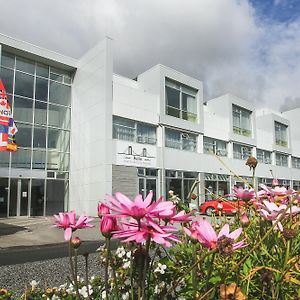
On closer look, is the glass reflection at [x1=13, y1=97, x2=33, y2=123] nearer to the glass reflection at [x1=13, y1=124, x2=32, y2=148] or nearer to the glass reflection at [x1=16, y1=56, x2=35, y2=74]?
the glass reflection at [x1=13, y1=124, x2=32, y2=148]

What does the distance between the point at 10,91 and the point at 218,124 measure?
15.8 metres

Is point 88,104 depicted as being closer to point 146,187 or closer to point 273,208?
point 146,187

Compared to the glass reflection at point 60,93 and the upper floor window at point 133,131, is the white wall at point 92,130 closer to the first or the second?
the glass reflection at point 60,93

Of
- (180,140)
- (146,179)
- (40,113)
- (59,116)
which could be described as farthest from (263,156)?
(40,113)

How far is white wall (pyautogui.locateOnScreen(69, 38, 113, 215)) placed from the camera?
19562 mm

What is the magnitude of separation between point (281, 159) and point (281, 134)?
9.09 ft

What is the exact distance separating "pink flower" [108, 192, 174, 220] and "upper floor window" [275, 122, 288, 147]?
123ft

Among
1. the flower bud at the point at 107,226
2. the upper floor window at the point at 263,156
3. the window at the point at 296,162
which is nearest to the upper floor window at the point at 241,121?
the upper floor window at the point at 263,156

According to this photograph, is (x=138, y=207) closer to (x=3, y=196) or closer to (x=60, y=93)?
(x=3, y=196)

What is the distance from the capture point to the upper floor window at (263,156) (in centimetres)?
3331

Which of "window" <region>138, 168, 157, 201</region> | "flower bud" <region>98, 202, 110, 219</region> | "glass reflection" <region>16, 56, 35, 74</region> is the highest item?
"glass reflection" <region>16, 56, 35, 74</region>

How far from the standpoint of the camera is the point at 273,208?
155 centimetres

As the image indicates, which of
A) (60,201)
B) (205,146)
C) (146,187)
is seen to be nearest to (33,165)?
(60,201)

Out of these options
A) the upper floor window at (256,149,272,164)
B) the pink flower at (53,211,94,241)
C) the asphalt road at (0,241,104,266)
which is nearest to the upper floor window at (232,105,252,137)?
the upper floor window at (256,149,272,164)
